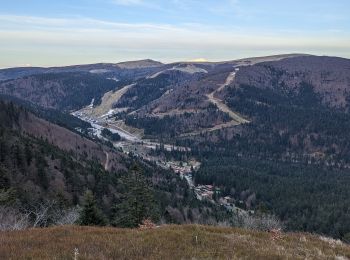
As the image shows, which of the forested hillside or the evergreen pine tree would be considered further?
the forested hillside

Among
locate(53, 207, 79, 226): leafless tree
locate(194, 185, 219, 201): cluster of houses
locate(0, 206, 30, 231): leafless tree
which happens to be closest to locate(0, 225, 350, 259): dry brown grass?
locate(0, 206, 30, 231): leafless tree

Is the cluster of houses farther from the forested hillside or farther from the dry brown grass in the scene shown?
the dry brown grass

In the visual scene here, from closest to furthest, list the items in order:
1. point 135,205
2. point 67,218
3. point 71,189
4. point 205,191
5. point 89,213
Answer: point 89,213
point 67,218
point 135,205
point 71,189
point 205,191

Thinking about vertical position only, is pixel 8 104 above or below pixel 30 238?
below

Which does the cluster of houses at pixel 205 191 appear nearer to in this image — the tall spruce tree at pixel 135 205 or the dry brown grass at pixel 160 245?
the tall spruce tree at pixel 135 205

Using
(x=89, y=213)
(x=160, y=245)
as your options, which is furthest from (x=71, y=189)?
(x=160, y=245)

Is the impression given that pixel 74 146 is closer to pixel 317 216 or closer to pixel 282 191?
pixel 282 191

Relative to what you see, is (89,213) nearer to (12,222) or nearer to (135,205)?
(12,222)

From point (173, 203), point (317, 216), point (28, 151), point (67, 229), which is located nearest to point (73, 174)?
point (28, 151)

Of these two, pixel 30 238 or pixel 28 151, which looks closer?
pixel 30 238
